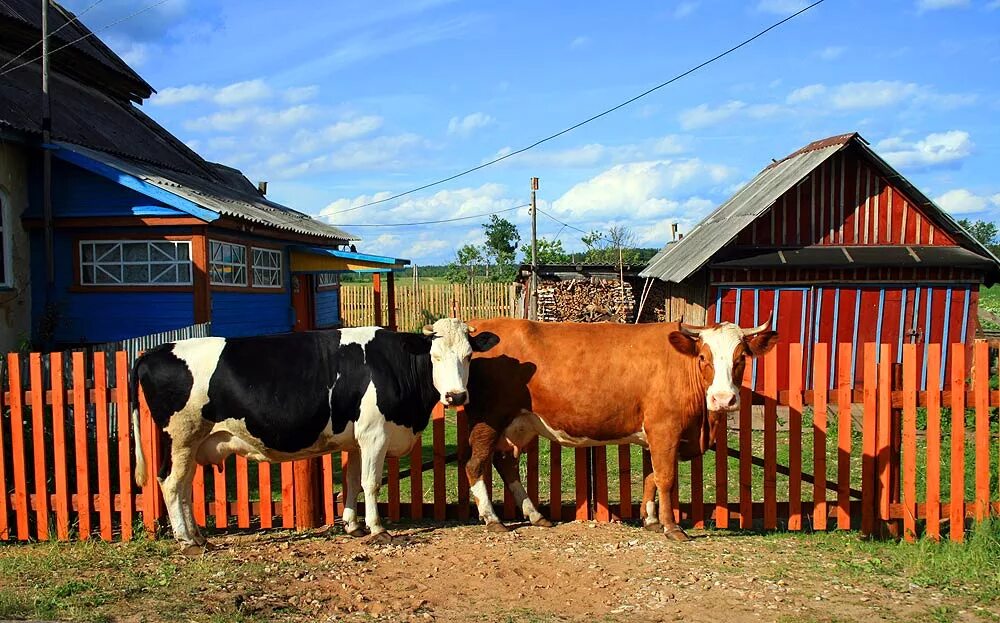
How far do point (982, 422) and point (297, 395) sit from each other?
5065 mm

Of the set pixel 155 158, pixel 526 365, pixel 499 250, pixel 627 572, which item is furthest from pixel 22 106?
pixel 499 250

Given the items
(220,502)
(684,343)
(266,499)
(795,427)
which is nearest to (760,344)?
(684,343)

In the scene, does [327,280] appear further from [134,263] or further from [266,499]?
[266,499]

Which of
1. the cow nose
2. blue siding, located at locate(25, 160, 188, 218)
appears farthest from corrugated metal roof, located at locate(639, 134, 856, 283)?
blue siding, located at locate(25, 160, 188, 218)

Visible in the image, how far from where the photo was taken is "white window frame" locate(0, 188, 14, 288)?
13.4 meters

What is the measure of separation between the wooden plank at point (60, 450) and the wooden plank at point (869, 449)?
555 cm

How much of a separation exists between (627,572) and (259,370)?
2.91m

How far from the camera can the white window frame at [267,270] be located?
56.7 ft

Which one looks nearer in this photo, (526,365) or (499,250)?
(526,365)

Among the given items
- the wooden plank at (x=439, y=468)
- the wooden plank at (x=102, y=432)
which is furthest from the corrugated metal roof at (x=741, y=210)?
the wooden plank at (x=102, y=432)

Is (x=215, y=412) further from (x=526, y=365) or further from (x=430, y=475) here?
(x=430, y=475)

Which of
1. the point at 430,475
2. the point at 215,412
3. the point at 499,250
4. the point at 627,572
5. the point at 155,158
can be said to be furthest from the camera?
the point at 499,250

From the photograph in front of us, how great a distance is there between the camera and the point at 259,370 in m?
5.88

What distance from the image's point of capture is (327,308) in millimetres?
23625
